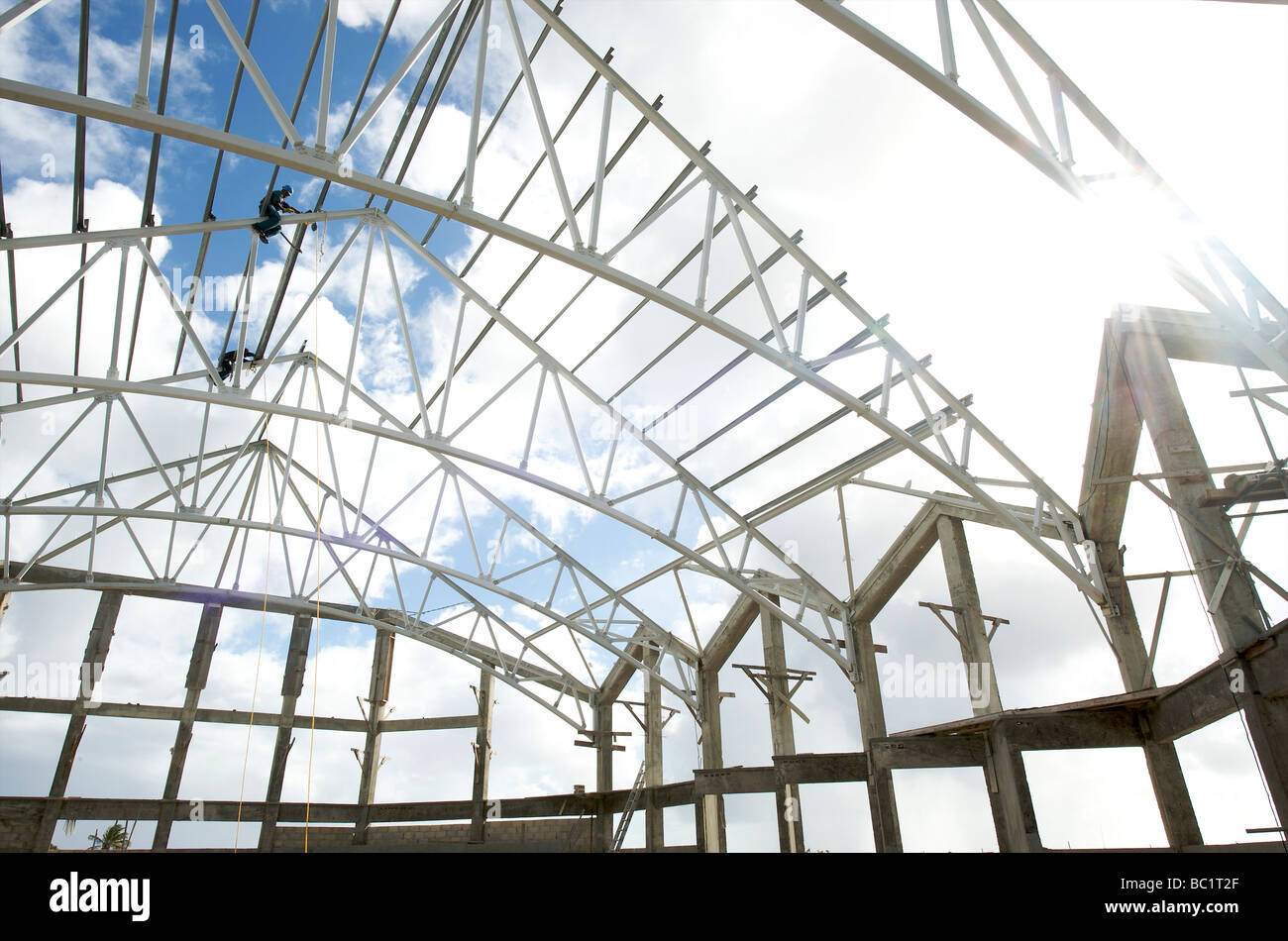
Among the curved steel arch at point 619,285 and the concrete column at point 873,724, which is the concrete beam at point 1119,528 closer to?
the curved steel arch at point 619,285

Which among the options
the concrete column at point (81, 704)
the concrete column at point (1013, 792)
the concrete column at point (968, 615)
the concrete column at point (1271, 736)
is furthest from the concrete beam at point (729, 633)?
the concrete column at point (81, 704)

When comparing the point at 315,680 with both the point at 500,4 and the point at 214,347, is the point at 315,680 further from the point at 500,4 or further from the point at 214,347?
the point at 500,4

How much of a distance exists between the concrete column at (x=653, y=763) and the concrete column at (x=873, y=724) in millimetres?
6854

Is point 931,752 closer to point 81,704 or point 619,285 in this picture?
point 619,285

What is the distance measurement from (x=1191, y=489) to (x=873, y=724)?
29.1 feet

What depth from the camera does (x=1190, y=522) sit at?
7.68 meters

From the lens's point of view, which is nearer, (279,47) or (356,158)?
(279,47)

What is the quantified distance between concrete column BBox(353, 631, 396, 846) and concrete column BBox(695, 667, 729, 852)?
1043 cm

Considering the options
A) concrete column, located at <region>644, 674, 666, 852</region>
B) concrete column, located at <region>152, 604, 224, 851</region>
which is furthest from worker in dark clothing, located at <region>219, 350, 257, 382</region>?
concrete column, located at <region>644, 674, 666, 852</region>

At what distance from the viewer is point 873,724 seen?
597 inches

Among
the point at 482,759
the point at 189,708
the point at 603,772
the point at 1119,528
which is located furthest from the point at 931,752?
the point at 189,708

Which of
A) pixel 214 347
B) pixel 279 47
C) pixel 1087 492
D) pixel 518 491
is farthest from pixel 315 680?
pixel 1087 492

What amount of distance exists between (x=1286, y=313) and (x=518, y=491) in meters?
14.9
